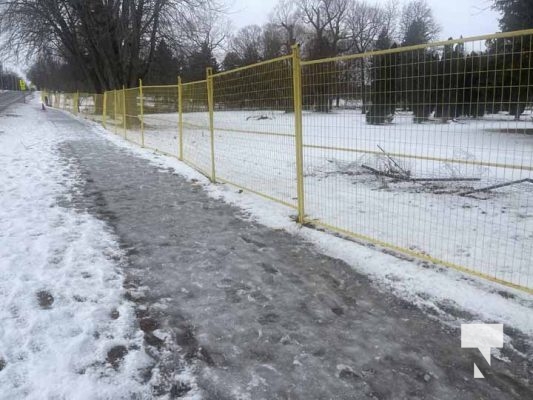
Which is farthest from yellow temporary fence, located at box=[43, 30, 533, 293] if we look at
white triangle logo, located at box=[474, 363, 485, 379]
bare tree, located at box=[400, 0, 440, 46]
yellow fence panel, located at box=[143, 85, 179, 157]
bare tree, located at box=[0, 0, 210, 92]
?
bare tree, located at box=[400, 0, 440, 46]

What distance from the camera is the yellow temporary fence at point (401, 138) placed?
4.04 m

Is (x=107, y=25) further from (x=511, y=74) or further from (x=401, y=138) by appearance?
(x=511, y=74)

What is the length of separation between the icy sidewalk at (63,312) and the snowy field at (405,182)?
2.78 m

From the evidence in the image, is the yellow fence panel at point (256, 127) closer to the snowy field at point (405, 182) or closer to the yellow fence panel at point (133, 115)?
the snowy field at point (405, 182)

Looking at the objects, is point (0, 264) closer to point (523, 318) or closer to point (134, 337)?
point (134, 337)

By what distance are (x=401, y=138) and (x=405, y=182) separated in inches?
124

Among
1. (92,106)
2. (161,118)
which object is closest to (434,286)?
(161,118)

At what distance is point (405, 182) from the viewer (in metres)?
8.41

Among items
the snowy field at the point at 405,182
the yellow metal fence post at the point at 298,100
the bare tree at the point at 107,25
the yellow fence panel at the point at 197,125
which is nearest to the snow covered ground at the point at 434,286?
the snowy field at the point at 405,182

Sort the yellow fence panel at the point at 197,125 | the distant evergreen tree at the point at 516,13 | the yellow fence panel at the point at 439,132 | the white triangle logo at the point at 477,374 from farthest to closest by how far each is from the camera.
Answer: the distant evergreen tree at the point at 516,13 → the yellow fence panel at the point at 197,125 → the yellow fence panel at the point at 439,132 → the white triangle logo at the point at 477,374

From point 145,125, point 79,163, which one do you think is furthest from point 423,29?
point 79,163

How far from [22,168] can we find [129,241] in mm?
5889

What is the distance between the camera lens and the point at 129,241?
546 centimetres

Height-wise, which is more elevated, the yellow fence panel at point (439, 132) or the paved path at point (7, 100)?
the paved path at point (7, 100)
